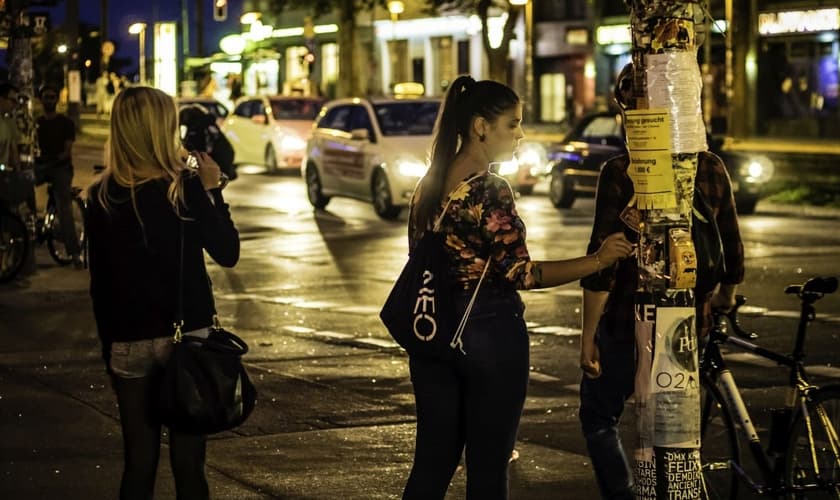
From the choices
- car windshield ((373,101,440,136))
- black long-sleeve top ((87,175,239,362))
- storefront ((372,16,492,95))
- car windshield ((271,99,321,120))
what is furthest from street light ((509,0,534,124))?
black long-sleeve top ((87,175,239,362))

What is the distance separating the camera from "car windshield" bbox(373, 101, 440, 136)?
81.3 ft

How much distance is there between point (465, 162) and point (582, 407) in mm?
1282

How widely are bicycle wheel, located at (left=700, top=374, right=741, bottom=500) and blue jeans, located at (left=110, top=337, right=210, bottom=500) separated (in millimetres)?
1937

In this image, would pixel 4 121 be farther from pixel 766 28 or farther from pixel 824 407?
pixel 766 28

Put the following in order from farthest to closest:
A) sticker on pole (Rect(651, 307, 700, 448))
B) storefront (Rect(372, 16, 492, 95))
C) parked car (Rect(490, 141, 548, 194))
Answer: storefront (Rect(372, 16, 492, 95)), parked car (Rect(490, 141, 548, 194)), sticker on pole (Rect(651, 307, 700, 448))

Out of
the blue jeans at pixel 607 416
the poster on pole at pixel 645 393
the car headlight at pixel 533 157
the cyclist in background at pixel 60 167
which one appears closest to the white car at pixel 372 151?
the car headlight at pixel 533 157

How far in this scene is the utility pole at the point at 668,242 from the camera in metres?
5.14

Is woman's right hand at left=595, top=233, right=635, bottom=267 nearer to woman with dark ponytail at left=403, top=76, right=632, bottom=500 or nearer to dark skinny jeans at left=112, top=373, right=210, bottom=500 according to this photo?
woman with dark ponytail at left=403, top=76, right=632, bottom=500

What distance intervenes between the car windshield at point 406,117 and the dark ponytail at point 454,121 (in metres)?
19.2

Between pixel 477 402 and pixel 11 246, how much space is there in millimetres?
11196

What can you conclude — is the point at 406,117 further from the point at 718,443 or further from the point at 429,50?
the point at 429,50

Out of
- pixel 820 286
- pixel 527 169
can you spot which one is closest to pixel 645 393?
pixel 820 286

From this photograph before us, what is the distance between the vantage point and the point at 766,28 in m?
49.3

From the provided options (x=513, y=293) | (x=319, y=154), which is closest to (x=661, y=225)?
(x=513, y=293)
